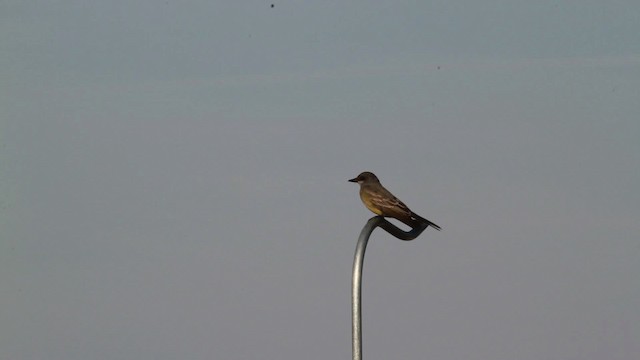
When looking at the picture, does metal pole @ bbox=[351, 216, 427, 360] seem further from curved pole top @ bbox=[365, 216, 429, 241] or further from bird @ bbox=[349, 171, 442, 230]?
bird @ bbox=[349, 171, 442, 230]

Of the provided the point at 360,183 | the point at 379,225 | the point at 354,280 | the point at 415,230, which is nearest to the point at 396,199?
the point at 360,183

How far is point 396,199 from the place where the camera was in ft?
43.3

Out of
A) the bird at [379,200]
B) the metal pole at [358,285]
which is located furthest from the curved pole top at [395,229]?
the bird at [379,200]

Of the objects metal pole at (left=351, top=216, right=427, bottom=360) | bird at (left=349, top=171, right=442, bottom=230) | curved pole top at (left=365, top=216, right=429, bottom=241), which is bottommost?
metal pole at (left=351, top=216, right=427, bottom=360)

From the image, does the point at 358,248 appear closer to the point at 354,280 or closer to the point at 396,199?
the point at 354,280

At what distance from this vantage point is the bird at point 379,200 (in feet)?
41.5

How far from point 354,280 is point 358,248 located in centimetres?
33

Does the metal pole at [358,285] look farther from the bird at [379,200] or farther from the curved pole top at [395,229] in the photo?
the bird at [379,200]

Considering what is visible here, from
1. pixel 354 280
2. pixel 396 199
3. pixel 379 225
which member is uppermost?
pixel 396 199

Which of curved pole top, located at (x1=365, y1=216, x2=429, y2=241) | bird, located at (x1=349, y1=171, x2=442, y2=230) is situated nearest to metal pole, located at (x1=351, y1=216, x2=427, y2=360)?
curved pole top, located at (x1=365, y1=216, x2=429, y2=241)

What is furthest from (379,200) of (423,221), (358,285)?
(358,285)

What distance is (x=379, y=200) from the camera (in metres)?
13.5

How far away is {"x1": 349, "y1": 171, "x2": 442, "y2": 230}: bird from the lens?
498 inches

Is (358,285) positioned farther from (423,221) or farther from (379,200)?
(379,200)
